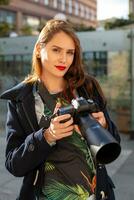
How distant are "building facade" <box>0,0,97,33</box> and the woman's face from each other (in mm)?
49650

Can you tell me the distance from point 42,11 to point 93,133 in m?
71.3

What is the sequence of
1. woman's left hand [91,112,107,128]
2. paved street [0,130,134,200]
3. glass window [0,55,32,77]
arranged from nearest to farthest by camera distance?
woman's left hand [91,112,107,128] → paved street [0,130,134,200] → glass window [0,55,32,77]

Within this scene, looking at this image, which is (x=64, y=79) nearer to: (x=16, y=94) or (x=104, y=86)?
(x=16, y=94)

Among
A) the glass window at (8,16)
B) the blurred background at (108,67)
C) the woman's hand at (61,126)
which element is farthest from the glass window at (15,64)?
the glass window at (8,16)

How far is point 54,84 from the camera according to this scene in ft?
8.27

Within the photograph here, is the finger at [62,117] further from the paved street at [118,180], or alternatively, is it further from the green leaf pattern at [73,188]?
the paved street at [118,180]

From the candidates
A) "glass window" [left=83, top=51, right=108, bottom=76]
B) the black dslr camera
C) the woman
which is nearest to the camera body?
the black dslr camera

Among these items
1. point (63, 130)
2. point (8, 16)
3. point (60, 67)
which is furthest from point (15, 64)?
point (8, 16)

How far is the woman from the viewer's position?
2320 millimetres

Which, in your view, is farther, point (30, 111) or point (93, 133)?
point (30, 111)

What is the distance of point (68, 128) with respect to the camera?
210cm

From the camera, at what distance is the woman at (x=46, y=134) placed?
7.61ft

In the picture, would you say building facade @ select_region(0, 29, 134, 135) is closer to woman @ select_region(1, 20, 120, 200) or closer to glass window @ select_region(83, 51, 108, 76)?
glass window @ select_region(83, 51, 108, 76)

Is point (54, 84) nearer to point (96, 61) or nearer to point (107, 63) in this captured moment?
point (107, 63)
